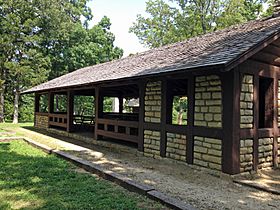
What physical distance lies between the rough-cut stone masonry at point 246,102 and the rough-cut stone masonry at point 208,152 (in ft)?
2.40

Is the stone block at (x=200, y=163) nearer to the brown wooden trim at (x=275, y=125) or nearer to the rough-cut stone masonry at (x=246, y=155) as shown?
the rough-cut stone masonry at (x=246, y=155)

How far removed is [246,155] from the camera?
20.2 ft

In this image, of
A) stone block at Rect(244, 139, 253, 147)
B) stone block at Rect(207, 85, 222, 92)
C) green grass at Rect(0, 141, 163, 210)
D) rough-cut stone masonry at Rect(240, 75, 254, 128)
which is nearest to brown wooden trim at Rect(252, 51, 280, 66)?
rough-cut stone masonry at Rect(240, 75, 254, 128)

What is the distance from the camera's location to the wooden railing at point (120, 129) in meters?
8.95

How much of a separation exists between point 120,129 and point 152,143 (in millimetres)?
A: 2487

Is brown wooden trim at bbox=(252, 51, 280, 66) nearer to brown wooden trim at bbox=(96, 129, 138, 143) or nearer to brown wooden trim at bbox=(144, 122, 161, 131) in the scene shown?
brown wooden trim at bbox=(144, 122, 161, 131)

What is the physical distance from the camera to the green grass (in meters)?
4.12

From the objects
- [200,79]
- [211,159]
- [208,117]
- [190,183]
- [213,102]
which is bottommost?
[190,183]

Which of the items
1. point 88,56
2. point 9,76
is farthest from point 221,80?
point 88,56

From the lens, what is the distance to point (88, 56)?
27891 millimetres

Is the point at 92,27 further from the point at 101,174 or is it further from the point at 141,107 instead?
the point at 101,174

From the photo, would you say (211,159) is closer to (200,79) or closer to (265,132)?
(265,132)

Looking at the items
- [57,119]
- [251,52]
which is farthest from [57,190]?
[57,119]

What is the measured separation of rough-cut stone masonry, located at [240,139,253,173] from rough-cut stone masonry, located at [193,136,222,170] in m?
0.48
